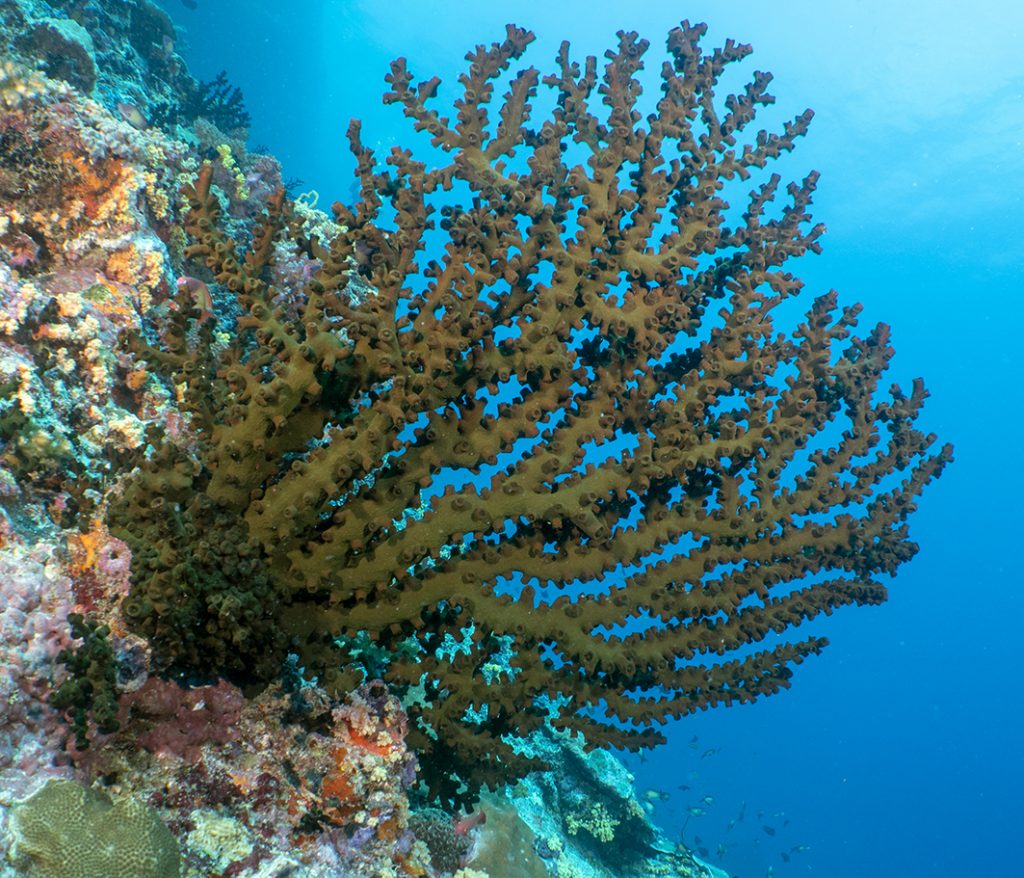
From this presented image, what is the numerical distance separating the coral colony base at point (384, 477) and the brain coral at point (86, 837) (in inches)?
0.4

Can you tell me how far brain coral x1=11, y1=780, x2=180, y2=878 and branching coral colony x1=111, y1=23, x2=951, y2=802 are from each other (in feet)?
2.03

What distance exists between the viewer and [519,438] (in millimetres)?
3475

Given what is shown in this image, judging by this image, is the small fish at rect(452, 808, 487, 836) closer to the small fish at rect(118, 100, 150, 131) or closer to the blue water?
the small fish at rect(118, 100, 150, 131)

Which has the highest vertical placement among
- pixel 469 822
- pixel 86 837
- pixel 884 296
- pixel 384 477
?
pixel 884 296

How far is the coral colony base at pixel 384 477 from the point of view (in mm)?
2611

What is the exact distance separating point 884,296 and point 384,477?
88654mm

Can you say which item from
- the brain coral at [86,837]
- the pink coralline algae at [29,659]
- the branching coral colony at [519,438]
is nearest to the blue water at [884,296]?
the branching coral colony at [519,438]

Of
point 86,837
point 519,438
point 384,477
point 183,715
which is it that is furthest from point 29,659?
point 519,438

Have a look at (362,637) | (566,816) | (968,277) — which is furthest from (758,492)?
(968,277)

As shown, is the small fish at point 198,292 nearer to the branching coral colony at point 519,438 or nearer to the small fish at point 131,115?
the branching coral colony at point 519,438

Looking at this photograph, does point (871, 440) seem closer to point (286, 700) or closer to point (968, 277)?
point (286, 700)

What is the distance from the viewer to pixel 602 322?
361 centimetres

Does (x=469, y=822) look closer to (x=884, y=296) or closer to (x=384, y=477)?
(x=384, y=477)

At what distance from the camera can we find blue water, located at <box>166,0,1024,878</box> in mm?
49750
